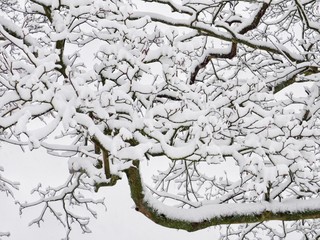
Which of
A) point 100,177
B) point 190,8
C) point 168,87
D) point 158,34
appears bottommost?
point 100,177

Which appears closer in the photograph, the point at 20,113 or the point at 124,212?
the point at 20,113

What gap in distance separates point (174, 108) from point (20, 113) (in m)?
1.09

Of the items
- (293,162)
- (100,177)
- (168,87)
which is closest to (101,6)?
(168,87)

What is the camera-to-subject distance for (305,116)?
222 inches

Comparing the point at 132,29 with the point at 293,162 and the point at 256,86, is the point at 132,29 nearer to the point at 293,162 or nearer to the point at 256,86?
the point at 256,86

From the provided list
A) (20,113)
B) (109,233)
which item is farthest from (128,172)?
(109,233)

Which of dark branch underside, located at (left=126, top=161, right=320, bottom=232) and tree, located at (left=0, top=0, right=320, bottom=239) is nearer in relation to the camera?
tree, located at (left=0, top=0, right=320, bottom=239)

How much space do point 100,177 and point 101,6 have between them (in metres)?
1.45

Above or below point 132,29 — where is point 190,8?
above

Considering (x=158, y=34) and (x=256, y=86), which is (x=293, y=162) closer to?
(x=256, y=86)

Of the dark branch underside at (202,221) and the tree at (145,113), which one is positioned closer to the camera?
the tree at (145,113)

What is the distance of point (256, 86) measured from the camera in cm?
420

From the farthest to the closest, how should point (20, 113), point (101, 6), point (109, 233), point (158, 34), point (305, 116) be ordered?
1. point (109, 233)
2. point (305, 116)
3. point (158, 34)
4. point (101, 6)
5. point (20, 113)

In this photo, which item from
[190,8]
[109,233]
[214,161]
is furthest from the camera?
[109,233]
